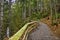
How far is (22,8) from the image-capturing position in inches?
2613

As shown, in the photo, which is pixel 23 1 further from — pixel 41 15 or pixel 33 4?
pixel 33 4

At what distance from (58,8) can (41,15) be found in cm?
1208

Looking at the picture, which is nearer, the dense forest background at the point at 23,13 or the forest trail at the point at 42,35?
the forest trail at the point at 42,35

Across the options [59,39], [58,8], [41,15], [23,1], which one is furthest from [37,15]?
[59,39]

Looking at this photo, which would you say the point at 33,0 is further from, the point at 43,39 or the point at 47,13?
the point at 43,39

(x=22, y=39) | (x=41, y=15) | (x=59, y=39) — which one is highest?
(x=22, y=39)

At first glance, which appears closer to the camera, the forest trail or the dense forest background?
the forest trail

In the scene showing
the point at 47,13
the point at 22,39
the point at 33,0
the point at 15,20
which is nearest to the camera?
the point at 22,39

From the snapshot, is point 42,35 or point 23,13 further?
point 23,13

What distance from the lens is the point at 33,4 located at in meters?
79.2

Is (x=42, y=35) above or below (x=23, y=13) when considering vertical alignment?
above

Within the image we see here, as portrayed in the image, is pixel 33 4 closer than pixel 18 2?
No

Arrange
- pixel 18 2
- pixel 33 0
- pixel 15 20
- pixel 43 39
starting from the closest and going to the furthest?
pixel 43 39, pixel 15 20, pixel 18 2, pixel 33 0

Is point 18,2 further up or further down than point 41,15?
further up
